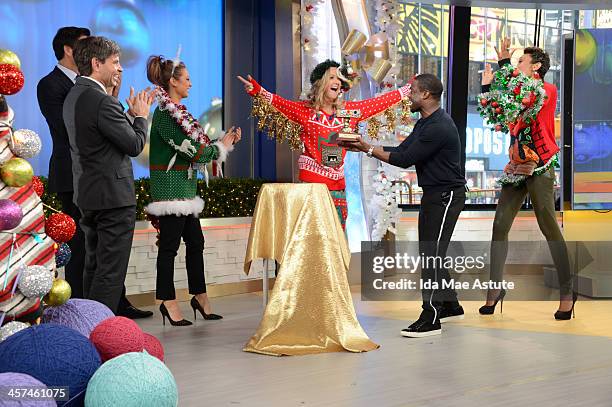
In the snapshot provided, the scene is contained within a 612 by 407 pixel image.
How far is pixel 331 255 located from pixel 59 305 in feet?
5.13

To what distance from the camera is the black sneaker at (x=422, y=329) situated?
466cm

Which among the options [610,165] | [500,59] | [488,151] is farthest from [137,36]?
[610,165]

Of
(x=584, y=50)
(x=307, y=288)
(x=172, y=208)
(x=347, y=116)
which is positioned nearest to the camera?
(x=307, y=288)

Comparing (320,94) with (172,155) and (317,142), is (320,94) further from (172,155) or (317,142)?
(172,155)

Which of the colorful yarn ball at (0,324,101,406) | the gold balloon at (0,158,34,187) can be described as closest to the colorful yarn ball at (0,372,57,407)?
the colorful yarn ball at (0,324,101,406)

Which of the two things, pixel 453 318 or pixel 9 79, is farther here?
pixel 453 318

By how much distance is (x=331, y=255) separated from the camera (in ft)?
14.1

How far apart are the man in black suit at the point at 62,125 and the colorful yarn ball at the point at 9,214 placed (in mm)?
1860

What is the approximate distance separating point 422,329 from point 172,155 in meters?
1.73

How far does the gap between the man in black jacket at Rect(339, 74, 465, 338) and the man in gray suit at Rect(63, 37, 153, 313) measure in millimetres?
1325

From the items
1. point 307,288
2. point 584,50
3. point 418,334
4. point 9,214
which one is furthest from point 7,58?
point 584,50

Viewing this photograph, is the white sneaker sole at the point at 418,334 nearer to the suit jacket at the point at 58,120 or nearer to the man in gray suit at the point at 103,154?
the man in gray suit at the point at 103,154

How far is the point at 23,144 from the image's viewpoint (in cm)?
293

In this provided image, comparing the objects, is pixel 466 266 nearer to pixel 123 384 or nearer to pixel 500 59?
pixel 500 59
